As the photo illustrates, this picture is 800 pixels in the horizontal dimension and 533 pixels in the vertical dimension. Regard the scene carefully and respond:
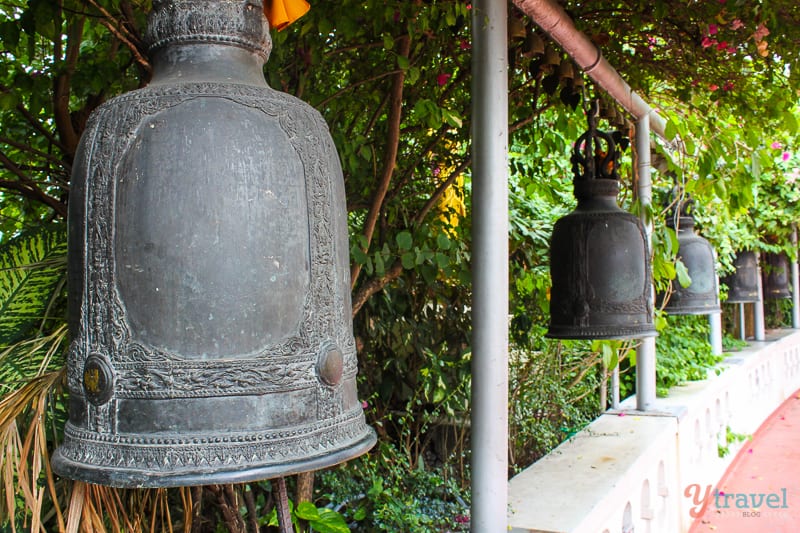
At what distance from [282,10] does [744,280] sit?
777 cm

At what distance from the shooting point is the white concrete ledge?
260cm

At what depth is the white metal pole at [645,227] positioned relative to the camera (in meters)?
3.87

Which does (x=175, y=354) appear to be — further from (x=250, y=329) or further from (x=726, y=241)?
(x=726, y=241)

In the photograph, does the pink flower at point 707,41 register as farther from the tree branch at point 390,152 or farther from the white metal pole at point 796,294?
the white metal pole at point 796,294

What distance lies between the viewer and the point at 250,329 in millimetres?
1059

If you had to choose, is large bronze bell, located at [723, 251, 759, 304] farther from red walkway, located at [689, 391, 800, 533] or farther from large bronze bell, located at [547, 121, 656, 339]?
large bronze bell, located at [547, 121, 656, 339]

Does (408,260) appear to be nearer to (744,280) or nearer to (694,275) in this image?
(694,275)

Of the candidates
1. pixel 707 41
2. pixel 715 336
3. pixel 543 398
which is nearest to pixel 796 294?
pixel 715 336

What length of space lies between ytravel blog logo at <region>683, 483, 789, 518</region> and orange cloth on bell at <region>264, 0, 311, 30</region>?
4187mm

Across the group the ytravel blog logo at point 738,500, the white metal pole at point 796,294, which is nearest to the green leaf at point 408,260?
the ytravel blog logo at point 738,500

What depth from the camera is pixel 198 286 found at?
104 cm

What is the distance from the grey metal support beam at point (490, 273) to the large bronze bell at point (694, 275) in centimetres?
329

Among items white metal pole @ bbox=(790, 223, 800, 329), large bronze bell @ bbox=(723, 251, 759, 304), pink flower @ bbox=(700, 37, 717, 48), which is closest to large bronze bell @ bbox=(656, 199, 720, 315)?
pink flower @ bbox=(700, 37, 717, 48)

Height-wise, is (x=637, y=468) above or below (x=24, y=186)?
below
